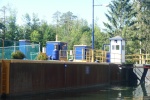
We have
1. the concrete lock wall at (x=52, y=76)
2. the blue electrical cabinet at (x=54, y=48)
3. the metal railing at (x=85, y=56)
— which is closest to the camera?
the concrete lock wall at (x=52, y=76)

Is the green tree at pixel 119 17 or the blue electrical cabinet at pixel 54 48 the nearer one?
the blue electrical cabinet at pixel 54 48

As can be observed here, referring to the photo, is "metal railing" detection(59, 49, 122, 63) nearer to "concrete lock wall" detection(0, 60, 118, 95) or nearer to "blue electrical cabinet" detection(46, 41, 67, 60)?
"blue electrical cabinet" detection(46, 41, 67, 60)

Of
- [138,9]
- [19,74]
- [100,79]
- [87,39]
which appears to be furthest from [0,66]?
[87,39]

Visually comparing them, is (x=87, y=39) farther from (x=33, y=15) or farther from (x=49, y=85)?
(x=49, y=85)

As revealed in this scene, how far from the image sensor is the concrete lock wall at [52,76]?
22.5 meters

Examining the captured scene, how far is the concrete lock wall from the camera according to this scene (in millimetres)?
22547

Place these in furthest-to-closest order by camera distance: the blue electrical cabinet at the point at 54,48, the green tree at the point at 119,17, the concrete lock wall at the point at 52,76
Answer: the green tree at the point at 119,17
the blue electrical cabinet at the point at 54,48
the concrete lock wall at the point at 52,76

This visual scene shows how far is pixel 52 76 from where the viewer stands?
27.0 meters

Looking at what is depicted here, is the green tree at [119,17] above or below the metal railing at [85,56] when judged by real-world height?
above

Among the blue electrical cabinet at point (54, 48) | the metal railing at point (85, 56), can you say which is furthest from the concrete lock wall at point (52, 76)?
the blue electrical cabinet at point (54, 48)

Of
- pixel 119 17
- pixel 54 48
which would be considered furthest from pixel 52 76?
pixel 119 17

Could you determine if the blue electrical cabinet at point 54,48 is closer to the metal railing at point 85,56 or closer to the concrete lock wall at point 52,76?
the metal railing at point 85,56

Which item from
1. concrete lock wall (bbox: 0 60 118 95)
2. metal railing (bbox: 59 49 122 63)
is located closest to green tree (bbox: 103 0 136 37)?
metal railing (bbox: 59 49 122 63)

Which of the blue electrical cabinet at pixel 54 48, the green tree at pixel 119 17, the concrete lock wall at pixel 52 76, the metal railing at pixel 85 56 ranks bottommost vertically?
the concrete lock wall at pixel 52 76
